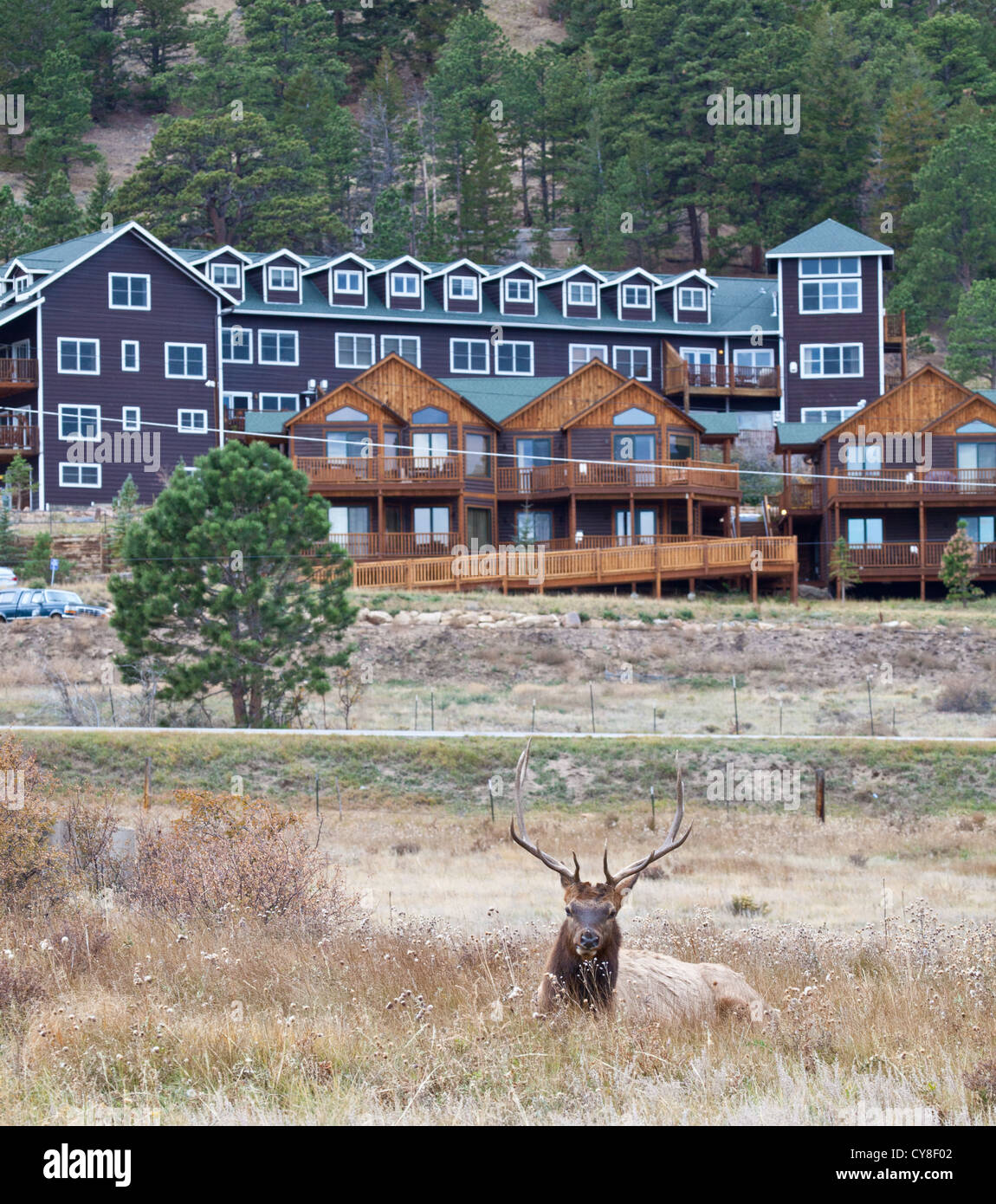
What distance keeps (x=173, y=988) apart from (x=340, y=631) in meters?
24.5

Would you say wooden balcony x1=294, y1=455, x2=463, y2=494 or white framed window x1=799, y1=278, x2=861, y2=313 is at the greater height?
white framed window x1=799, y1=278, x2=861, y2=313

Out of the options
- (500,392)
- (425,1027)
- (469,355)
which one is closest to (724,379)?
(469,355)

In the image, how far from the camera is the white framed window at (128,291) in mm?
58906

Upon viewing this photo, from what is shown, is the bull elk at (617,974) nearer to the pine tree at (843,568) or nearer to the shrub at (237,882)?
the shrub at (237,882)

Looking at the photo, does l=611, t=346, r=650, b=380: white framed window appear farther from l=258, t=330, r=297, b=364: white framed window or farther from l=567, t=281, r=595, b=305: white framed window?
l=258, t=330, r=297, b=364: white framed window

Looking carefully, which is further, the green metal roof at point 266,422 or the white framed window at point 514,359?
the white framed window at point 514,359

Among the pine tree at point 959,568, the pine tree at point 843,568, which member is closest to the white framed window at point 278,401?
the pine tree at point 843,568

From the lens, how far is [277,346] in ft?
207

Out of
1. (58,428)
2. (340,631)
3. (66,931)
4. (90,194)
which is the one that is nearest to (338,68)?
(90,194)

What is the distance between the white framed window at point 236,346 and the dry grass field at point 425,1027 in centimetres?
4882

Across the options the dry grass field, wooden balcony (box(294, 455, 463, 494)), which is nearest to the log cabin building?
wooden balcony (box(294, 455, 463, 494))

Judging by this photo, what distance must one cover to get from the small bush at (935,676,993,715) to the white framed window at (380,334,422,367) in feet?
103

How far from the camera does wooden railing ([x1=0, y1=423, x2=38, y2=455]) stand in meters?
57.2
